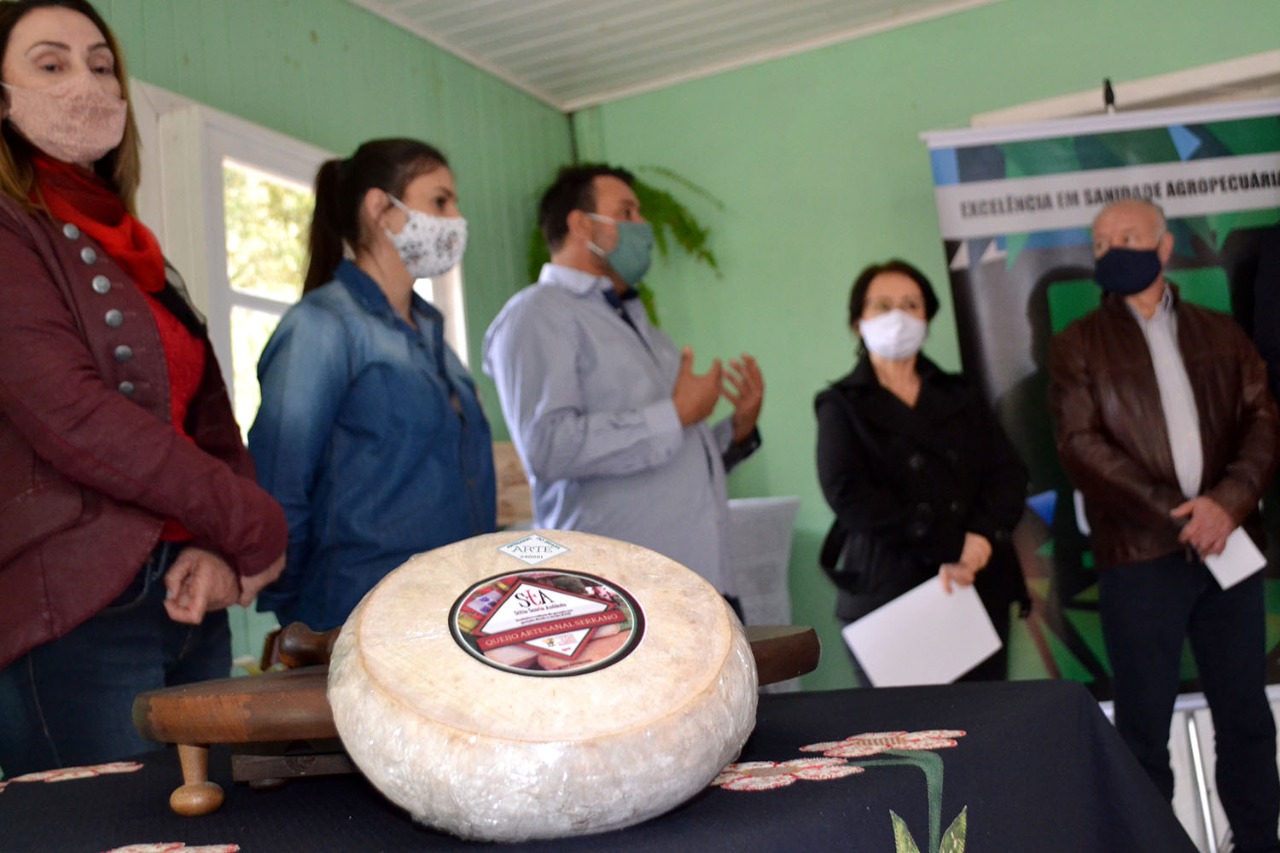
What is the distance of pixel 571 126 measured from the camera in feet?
16.8

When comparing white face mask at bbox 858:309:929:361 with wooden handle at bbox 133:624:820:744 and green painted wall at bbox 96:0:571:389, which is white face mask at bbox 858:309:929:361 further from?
wooden handle at bbox 133:624:820:744

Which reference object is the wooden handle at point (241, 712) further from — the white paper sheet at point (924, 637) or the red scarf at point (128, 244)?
the white paper sheet at point (924, 637)

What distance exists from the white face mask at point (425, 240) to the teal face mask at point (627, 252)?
547 millimetres

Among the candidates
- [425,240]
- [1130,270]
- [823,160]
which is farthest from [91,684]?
[823,160]

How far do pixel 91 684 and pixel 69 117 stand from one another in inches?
25.1

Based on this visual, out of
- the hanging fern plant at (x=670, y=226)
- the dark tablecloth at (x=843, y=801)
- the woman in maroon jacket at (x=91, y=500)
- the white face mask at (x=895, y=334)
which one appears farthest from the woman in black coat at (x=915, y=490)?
the hanging fern plant at (x=670, y=226)

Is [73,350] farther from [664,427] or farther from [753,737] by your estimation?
[664,427]

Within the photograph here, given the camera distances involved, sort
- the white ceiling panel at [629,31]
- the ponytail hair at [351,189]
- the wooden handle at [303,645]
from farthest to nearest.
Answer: the white ceiling panel at [629,31]
the ponytail hair at [351,189]
the wooden handle at [303,645]

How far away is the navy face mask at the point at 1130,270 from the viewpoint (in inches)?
109

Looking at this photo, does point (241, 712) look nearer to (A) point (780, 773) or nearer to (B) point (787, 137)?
(A) point (780, 773)

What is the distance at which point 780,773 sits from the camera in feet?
1.87

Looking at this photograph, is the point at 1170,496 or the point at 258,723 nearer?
the point at 258,723

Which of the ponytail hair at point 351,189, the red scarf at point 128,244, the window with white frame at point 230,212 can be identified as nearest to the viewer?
the red scarf at point 128,244

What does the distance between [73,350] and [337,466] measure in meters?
0.49
